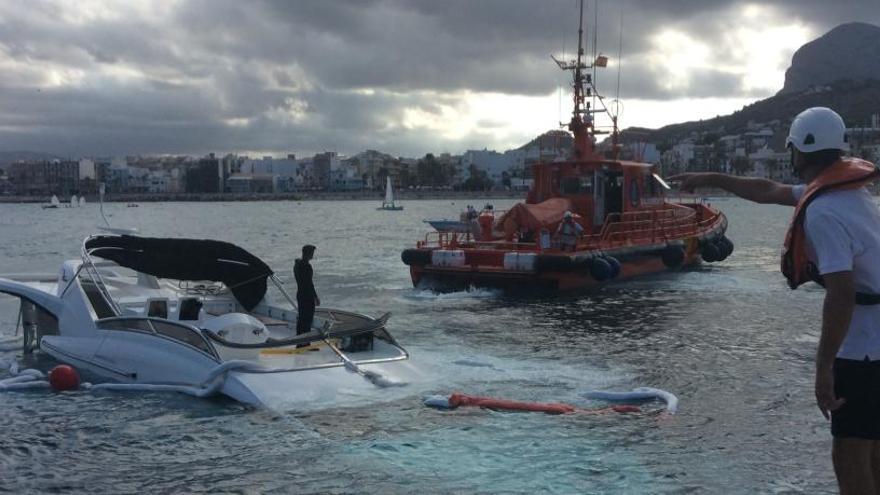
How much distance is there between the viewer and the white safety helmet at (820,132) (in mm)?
3805

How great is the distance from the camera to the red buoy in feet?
34.9

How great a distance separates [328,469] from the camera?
740 cm

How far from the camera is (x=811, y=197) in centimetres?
360

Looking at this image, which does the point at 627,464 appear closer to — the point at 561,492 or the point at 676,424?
the point at 561,492

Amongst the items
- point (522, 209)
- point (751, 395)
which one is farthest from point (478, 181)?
point (751, 395)

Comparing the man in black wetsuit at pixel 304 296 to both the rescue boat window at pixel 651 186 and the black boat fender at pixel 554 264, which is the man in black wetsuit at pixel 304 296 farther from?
the rescue boat window at pixel 651 186

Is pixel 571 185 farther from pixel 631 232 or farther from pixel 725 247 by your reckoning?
pixel 725 247

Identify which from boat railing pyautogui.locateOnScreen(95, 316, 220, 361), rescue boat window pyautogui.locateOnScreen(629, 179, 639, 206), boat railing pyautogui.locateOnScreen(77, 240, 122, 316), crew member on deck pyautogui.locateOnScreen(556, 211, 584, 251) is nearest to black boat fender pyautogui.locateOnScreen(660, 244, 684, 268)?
rescue boat window pyautogui.locateOnScreen(629, 179, 639, 206)

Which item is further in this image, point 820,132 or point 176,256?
point 176,256

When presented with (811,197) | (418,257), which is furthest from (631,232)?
(811,197)

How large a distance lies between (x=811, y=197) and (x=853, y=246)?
272mm

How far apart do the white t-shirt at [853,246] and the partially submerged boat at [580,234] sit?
15.2 m

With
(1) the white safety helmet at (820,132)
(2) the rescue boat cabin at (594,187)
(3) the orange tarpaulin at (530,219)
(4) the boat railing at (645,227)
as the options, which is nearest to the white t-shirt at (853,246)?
(1) the white safety helmet at (820,132)

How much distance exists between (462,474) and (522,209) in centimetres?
1497
